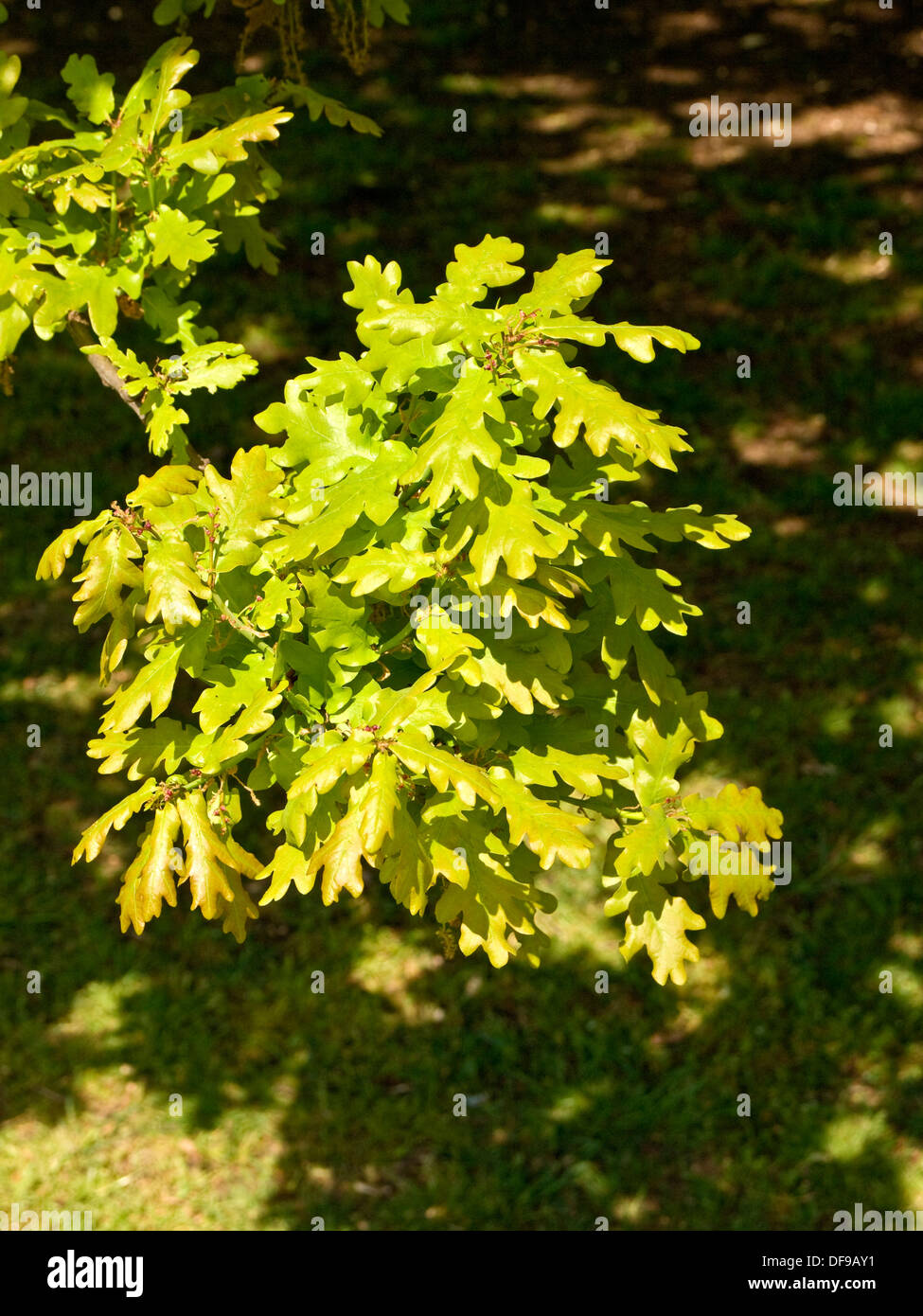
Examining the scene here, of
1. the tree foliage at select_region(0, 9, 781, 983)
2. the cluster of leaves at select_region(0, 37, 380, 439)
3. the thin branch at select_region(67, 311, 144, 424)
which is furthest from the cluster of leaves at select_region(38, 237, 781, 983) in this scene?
the thin branch at select_region(67, 311, 144, 424)

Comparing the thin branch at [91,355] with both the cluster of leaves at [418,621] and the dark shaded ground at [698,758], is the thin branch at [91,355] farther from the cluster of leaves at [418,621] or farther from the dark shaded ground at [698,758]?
the dark shaded ground at [698,758]

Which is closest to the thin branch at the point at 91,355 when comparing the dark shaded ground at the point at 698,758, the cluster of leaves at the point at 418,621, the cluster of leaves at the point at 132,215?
the cluster of leaves at the point at 132,215

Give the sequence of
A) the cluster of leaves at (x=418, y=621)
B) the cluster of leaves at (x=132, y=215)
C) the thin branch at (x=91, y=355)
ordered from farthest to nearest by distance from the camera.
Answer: the thin branch at (x=91, y=355) → the cluster of leaves at (x=132, y=215) → the cluster of leaves at (x=418, y=621)

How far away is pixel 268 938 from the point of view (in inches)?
207

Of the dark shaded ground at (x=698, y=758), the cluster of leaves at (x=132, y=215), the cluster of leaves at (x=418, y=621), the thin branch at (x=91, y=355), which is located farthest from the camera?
the dark shaded ground at (x=698, y=758)

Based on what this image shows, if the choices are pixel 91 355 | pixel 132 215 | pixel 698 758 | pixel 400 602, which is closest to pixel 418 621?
pixel 400 602

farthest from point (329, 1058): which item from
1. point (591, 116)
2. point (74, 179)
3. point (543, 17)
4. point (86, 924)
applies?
point (543, 17)

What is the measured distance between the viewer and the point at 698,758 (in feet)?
18.5

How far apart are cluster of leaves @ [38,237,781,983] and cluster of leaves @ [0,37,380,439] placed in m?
0.36

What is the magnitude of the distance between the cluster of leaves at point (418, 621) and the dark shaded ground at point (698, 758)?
2.35 metres

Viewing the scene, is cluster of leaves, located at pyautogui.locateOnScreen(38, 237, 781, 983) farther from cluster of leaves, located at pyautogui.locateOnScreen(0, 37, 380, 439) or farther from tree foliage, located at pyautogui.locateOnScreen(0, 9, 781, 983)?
cluster of leaves, located at pyautogui.locateOnScreen(0, 37, 380, 439)

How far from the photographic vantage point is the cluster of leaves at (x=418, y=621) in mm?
2273

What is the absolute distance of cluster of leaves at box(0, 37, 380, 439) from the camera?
2.77 meters

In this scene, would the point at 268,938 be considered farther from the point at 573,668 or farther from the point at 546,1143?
the point at 573,668
